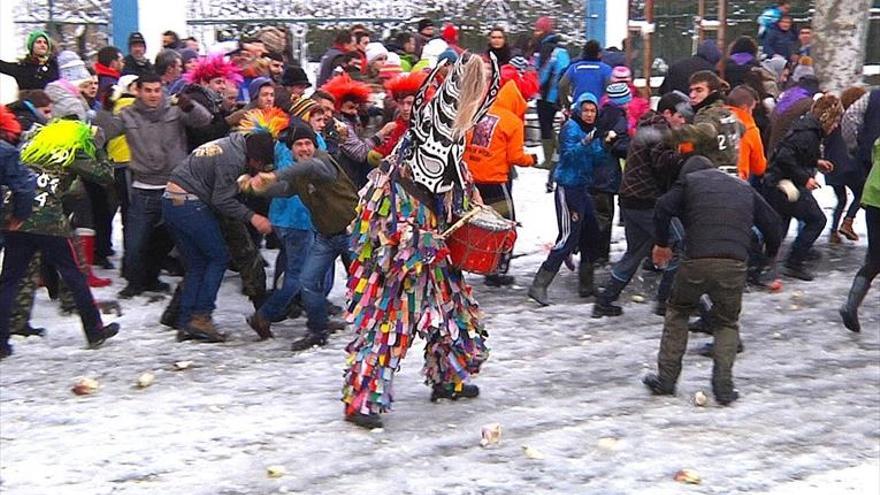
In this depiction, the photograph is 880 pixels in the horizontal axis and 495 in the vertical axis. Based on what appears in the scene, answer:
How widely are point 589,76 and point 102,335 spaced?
6642 mm

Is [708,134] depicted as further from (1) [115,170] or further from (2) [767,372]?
(1) [115,170]

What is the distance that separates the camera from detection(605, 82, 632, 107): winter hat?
955 cm

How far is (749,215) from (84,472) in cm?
406

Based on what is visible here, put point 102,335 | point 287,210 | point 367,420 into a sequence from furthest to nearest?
point 287,210
point 102,335
point 367,420

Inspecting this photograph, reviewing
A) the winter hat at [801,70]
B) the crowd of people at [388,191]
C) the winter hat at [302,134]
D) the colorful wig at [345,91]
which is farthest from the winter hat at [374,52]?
the winter hat at [801,70]

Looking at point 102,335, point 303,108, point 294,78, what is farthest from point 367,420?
point 294,78

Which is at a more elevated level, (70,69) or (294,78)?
(294,78)

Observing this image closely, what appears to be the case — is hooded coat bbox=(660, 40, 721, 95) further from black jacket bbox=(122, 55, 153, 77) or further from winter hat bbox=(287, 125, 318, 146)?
black jacket bbox=(122, 55, 153, 77)

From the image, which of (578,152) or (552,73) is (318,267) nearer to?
(578,152)

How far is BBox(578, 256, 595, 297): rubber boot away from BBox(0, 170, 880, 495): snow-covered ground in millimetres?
424

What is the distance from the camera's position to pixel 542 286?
9.60 meters

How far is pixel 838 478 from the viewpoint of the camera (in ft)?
20.7

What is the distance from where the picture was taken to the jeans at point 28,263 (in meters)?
8.04

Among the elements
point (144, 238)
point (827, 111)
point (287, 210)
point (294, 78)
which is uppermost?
point (294, 78)
